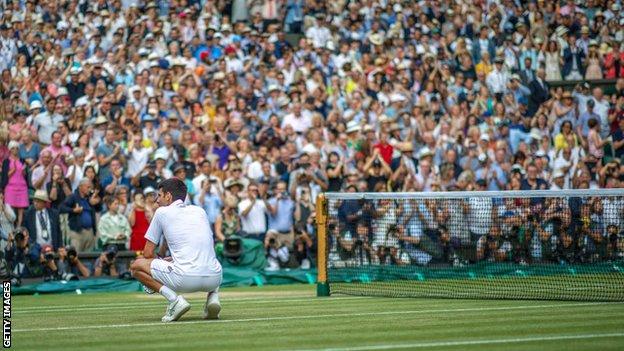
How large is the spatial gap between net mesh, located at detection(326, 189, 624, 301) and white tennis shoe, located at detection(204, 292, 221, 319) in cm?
685

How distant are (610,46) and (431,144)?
721 centimetres

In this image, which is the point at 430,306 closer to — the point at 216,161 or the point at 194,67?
the point at 216,161

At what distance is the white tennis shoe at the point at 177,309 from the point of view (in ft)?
49.4

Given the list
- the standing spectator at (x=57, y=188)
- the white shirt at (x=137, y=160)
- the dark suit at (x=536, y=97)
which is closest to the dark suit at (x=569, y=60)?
the dark suit at (x=536, y=97)

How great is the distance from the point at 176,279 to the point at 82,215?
11.1m

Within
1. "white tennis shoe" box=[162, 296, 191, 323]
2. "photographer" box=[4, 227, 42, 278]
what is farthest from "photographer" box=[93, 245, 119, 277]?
"white tennis shoe" box=[162, 296, 191, 323]

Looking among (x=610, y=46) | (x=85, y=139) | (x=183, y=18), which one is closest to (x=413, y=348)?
(x=85, y=139)

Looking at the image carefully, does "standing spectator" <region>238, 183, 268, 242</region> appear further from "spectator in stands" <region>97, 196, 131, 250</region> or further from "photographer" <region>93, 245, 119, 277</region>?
"photographer" <region>93, 245, 119, 277</region>

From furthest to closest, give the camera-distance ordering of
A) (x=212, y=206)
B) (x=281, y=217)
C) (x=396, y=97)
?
(x=396, y=97) < (x=281, y=217) < (x=212, y=206)

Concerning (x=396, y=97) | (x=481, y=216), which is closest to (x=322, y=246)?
(x=481, y=216)

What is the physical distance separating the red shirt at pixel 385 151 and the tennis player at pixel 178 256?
14.4 m

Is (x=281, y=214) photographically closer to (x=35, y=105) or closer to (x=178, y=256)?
(x=35, y=105)

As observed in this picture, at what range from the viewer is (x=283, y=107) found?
31.0m

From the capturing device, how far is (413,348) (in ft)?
39.5
